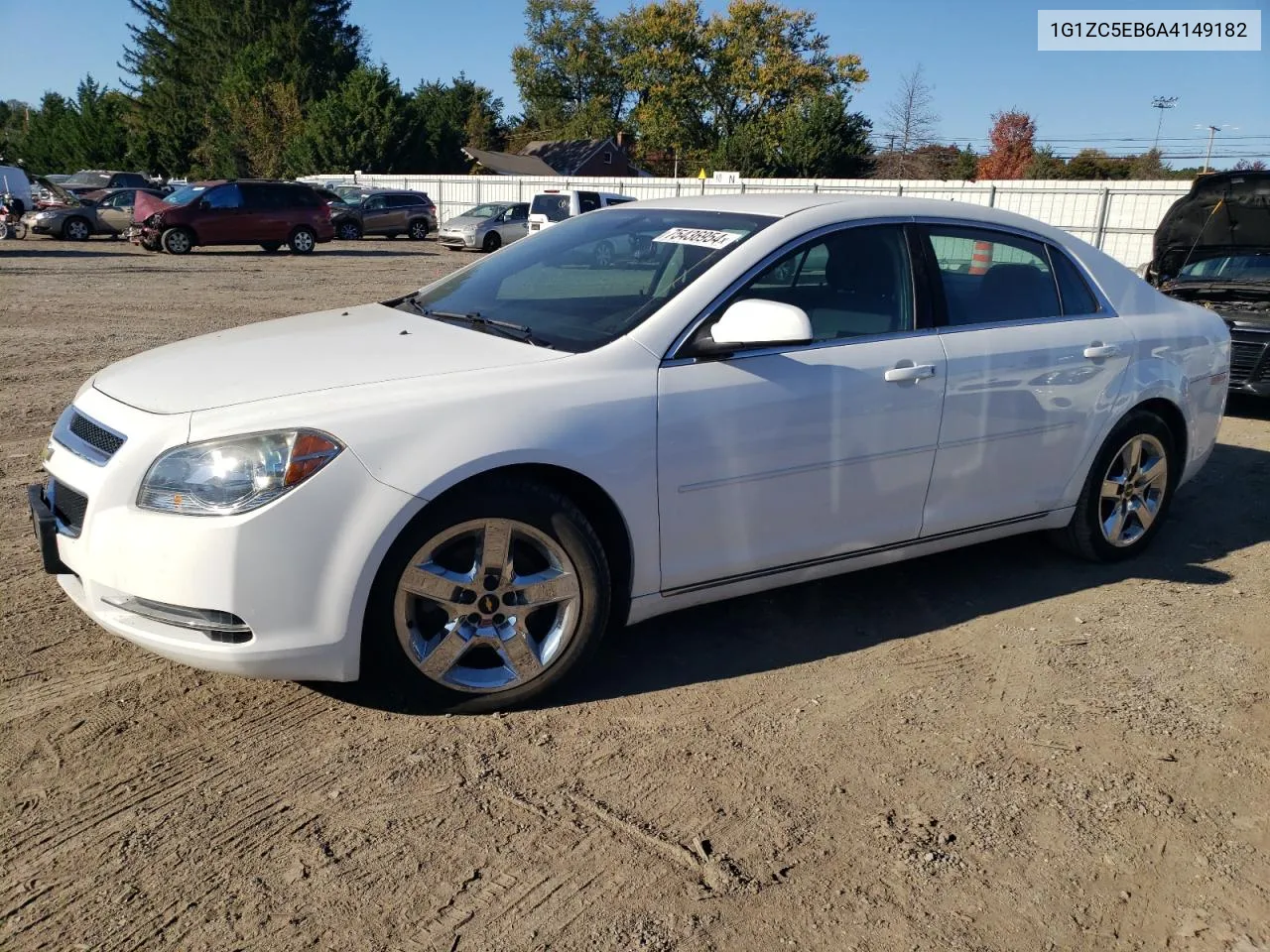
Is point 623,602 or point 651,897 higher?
point 623,602

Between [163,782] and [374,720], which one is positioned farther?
[374,720]

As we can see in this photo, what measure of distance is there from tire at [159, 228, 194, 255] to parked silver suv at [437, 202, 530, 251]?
301 inches

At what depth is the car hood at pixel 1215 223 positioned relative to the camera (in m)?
8.78

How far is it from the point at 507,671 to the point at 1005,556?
286 centimetres

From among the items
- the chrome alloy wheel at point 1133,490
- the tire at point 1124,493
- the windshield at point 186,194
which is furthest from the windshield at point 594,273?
the windshield at point 186,194

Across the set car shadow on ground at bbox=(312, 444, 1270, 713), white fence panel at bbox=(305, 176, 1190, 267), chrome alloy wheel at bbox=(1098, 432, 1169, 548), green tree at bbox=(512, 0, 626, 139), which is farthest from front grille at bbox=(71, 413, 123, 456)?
green tree at bbox=(512, 0, 626, 139)

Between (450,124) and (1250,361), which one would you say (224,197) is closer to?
(1250,361)

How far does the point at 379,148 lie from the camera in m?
52.9

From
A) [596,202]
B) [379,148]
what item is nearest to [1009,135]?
[379,148]

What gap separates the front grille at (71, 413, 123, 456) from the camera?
307cm

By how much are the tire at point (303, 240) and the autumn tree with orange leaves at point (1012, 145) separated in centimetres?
5236

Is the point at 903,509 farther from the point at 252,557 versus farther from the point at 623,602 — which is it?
the point at 252,557

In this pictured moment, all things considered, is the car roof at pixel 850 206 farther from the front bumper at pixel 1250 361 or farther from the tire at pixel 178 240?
the tire at pixel 178 240

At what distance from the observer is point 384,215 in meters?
33.0
